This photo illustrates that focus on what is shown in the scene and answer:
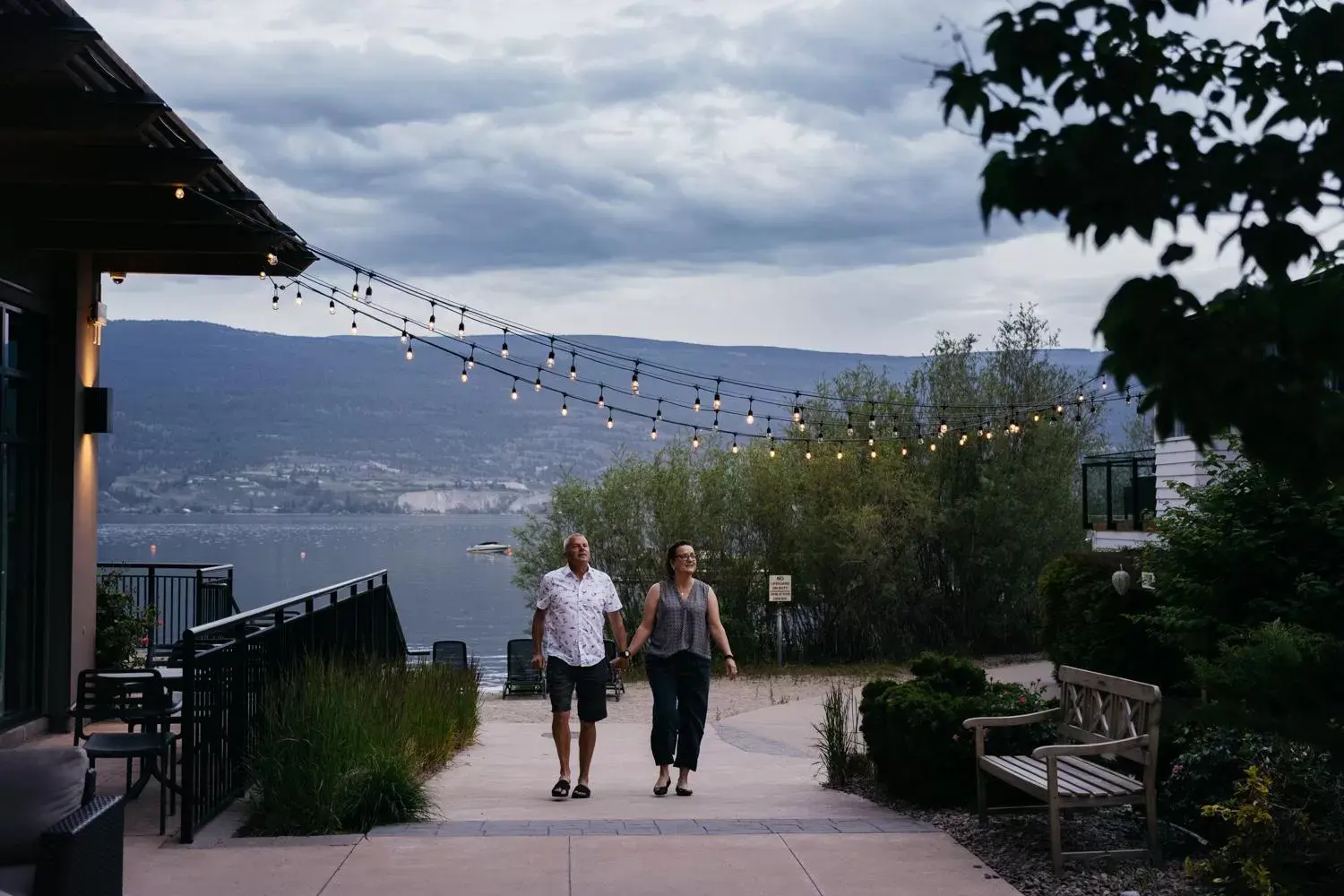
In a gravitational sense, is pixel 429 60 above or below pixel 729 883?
above

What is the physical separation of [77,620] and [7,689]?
99cm

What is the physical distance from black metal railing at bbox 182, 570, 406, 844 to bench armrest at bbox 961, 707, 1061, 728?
152 inches

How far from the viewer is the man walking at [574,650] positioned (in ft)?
27.8

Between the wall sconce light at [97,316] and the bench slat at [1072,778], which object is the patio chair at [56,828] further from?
the wall sconce light at [97,316]

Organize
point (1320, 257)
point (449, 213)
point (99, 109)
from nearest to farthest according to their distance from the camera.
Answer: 1. point (1320, 257)
2. point (99, 109)
3. point (449, 213)

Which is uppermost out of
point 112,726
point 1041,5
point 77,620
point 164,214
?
point 164,214

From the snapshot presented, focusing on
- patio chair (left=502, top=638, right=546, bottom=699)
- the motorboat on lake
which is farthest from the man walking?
the motorboat on lake

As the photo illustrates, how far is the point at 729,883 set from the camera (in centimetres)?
593

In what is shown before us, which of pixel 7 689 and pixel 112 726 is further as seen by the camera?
pixel 112 726

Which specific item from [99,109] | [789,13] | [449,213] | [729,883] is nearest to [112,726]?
[99,109]

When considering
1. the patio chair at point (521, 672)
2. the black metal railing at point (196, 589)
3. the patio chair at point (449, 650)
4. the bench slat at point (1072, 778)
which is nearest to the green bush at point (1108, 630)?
the bench slat at point (1072, 778)

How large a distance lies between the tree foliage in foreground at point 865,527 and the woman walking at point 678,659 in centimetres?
1822

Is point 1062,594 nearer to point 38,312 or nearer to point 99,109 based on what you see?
point 38,312

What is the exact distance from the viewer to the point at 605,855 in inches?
252
